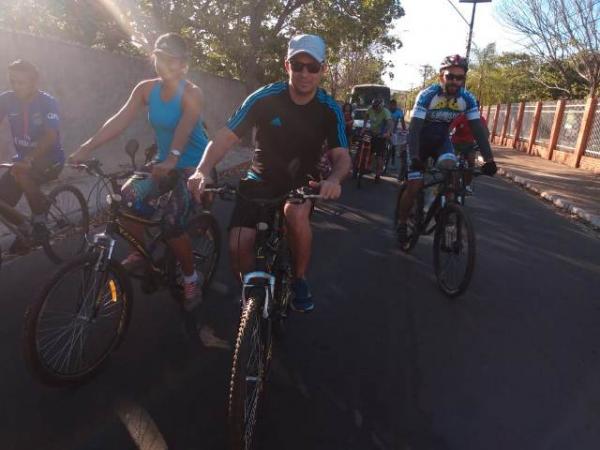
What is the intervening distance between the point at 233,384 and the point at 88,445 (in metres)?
0.90

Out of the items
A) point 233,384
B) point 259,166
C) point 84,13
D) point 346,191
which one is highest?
point 84,13

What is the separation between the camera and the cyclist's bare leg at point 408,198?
17.0 feet

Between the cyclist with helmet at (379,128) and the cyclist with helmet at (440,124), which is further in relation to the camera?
the cyclist with helmet at (379,128)

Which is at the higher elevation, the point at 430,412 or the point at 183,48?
the point at 183,48

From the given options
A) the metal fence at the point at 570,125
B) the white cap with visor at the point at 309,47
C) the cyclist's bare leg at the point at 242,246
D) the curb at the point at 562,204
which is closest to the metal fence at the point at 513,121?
the metal fence at the point at 570,125

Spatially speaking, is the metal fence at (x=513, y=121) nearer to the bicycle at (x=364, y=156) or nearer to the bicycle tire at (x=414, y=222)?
the bicycle at (x=364, y=156)

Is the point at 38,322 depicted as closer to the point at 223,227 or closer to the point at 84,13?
the point at 223,227

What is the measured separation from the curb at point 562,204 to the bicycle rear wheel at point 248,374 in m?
7.28

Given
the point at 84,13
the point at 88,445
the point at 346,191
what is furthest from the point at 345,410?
the point at 84,13

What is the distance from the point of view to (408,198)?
530 centimetres

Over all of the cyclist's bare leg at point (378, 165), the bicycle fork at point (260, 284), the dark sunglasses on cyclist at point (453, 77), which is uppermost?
the dark sunglasses on cyclist at point (453, 77)

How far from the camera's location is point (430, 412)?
2719 millimetres

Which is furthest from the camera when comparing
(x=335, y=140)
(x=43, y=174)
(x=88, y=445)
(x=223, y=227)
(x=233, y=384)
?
(x=223, y=227)

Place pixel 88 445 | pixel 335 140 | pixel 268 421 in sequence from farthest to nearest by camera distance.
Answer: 1. pixel 335 140
2. pixel 268 421
3. pixel 88 445
